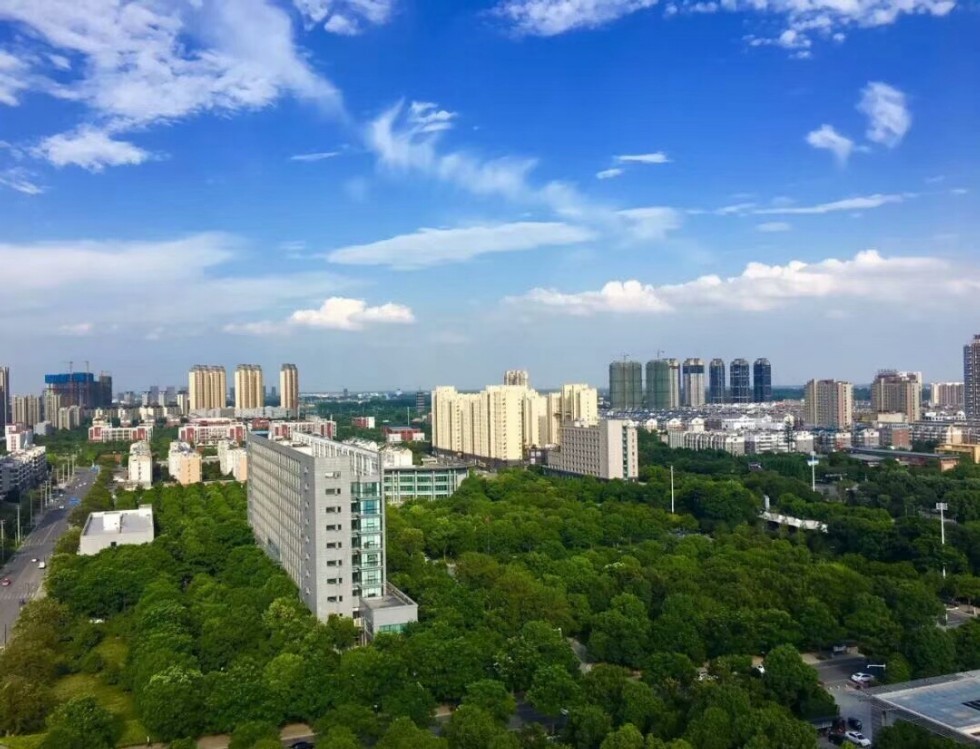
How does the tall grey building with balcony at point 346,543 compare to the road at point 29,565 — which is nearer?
the tall grey building with balcony at point 346,543

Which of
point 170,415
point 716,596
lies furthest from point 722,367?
point 716,596

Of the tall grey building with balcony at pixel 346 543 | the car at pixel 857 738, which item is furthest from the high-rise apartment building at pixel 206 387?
the car at pixel 857 738

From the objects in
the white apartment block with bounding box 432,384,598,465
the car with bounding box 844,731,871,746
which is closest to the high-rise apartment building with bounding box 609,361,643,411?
the white apartment block with bounding box 432,384,598,465

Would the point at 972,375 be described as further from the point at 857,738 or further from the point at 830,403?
the point at 857,738

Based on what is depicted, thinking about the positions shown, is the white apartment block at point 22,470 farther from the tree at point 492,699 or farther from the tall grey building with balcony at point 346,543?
the tree at point 492,699

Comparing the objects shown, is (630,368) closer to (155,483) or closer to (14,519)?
(155,483)
